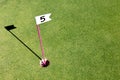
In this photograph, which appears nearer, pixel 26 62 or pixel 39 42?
pixel 26 62

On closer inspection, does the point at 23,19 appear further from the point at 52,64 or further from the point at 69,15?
the point at 52,64

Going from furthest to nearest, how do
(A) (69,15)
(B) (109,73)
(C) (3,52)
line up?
(A) (69,15) < (C) (3,52) < (B) (109,73)

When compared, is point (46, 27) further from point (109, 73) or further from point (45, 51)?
point (109, 73)

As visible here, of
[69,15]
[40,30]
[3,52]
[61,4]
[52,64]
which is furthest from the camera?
[61,4]

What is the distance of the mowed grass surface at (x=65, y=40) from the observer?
848 cm

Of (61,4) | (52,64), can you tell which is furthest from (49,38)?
(61,4)

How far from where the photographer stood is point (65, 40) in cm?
968

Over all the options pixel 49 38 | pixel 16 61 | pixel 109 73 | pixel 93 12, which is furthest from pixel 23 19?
pixel 109 73

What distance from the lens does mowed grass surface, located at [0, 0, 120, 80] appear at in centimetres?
848

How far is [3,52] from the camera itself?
9.52 m

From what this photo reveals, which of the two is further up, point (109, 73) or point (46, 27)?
point (46, 27)

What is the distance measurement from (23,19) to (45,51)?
261cm

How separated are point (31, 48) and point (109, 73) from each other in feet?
11.2

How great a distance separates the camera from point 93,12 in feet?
36.0
